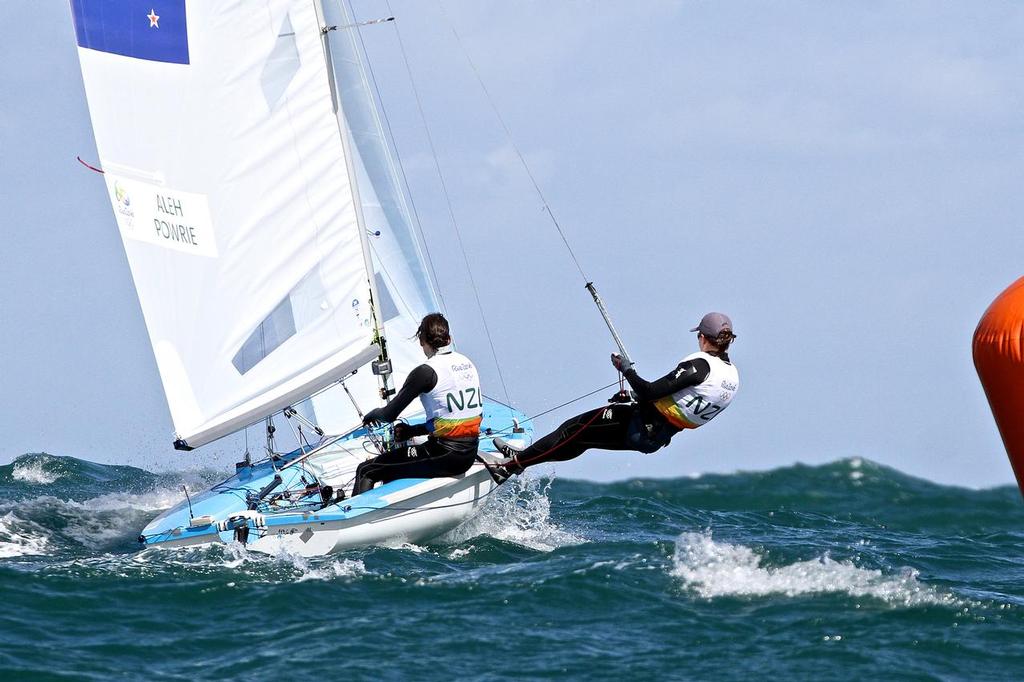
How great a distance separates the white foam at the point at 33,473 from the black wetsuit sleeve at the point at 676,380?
6.81m

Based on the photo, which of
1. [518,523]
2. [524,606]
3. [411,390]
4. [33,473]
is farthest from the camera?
[33,473]

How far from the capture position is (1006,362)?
27.6ft

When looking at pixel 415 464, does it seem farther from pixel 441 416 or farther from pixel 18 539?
pixel 18 539

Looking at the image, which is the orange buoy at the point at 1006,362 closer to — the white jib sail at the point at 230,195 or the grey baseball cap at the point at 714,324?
the grey baseball cap at the point at 714,324

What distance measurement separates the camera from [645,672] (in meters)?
6.15

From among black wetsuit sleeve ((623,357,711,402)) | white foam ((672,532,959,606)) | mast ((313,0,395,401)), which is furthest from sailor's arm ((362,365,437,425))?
white foam ((672,532,959,606))

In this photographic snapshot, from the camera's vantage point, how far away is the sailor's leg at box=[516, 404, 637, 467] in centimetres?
891

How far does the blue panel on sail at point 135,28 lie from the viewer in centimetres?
941

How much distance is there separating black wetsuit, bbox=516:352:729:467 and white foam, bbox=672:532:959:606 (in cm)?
104

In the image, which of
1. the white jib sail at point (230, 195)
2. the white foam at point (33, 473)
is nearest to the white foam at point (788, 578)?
the white jib sail at point (230, 195)

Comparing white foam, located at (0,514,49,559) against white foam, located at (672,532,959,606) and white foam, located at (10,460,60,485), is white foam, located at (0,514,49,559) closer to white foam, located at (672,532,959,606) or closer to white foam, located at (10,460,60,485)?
white foam, located at (10,460,60,485)

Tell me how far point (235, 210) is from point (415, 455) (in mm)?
2292

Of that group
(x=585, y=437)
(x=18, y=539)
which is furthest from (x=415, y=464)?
(x=18, y=539)

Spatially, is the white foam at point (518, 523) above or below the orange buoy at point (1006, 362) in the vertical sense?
below
